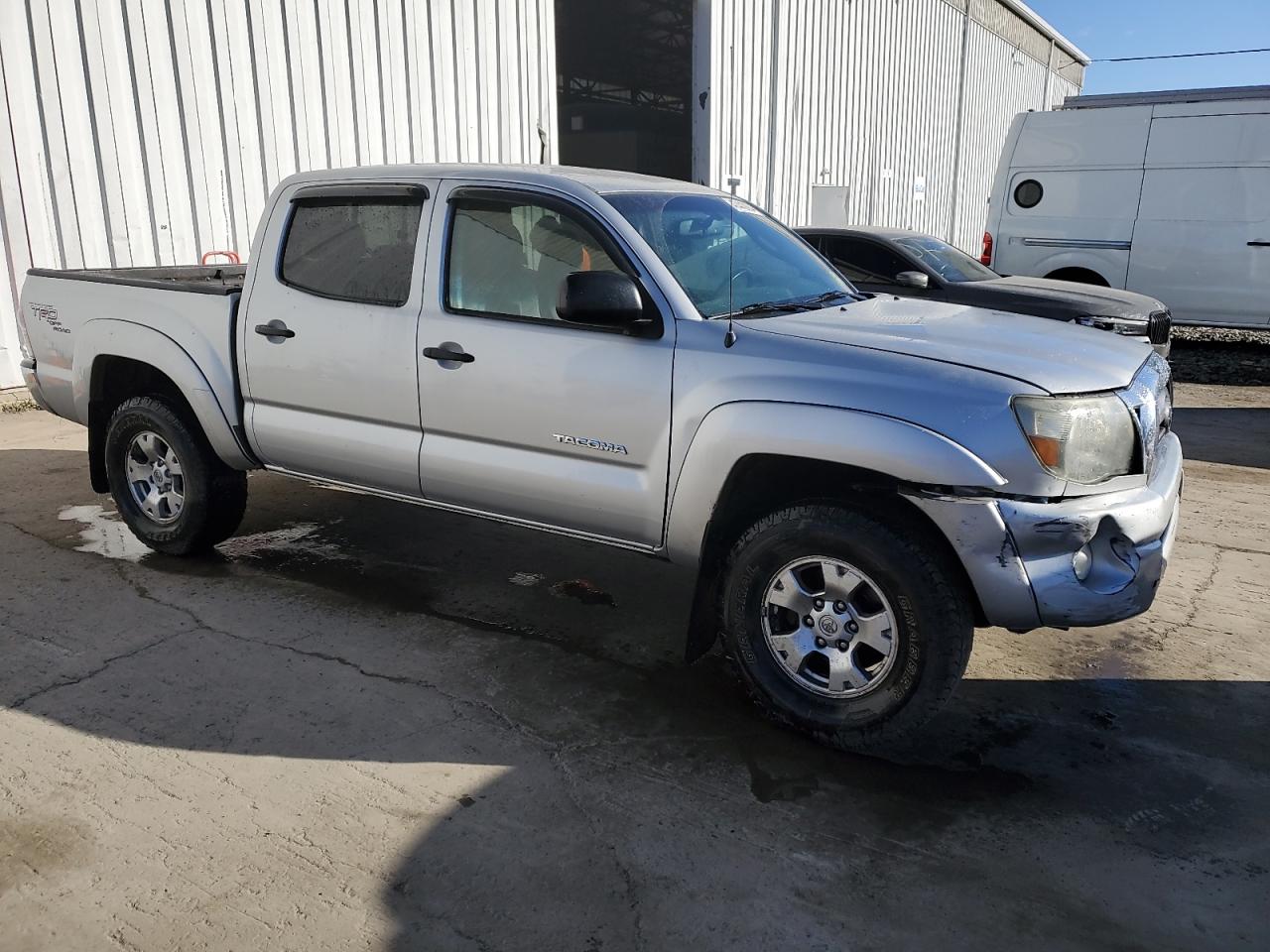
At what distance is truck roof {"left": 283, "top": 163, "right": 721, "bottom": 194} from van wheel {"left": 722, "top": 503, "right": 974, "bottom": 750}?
1.55 metres

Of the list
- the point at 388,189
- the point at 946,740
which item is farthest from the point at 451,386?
the point at 946,740

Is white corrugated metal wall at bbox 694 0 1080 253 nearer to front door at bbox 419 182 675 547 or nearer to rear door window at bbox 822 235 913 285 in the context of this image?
rear door window at bbox 822 235 913 285

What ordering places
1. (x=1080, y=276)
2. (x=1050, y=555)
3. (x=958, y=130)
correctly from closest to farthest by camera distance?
(x=1050, y=555) → (x=1080, y=276) → (x=958, y=130)

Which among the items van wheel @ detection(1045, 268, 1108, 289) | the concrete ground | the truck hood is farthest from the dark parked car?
the truck hood

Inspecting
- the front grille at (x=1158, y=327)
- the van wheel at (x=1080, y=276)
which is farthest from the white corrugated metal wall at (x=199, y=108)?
the front grille at (x=1158, y=327)

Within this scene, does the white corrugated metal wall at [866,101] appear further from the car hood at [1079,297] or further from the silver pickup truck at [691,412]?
the silver pickup truck at [691,412]

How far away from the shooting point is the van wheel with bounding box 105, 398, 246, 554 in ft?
15.4

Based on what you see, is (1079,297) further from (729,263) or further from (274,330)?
(274,330)

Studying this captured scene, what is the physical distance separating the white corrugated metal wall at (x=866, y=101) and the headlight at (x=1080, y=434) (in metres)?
12.0

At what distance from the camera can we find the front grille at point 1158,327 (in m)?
7.95

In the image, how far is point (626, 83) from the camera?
88.3 feet

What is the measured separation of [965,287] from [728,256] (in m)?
4.82

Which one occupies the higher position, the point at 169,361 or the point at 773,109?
the point at 773,109

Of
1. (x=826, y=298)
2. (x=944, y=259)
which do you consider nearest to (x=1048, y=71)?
(x=944, y=259)
